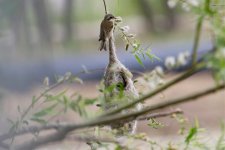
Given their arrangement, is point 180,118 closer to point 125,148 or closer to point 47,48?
point 125,148

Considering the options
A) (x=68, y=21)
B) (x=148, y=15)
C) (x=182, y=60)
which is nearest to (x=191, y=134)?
(x=182, y=60)

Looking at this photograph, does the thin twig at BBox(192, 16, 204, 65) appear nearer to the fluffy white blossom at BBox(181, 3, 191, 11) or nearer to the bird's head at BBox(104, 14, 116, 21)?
the fluffy white blossom at BBox(181, 3, 191, 11)

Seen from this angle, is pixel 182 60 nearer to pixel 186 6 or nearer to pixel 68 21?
pixel 186 6

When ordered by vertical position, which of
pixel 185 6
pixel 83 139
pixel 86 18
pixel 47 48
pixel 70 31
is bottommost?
pixel 83 139

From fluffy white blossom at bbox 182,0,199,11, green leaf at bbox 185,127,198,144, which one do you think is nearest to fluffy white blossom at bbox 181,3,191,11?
fluffy white blossom at bbox 182,0,199,11

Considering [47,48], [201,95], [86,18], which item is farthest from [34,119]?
[86,18]

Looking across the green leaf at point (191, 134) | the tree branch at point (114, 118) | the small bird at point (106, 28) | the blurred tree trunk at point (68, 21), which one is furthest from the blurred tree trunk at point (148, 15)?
the tree branch at point (114, 118)
